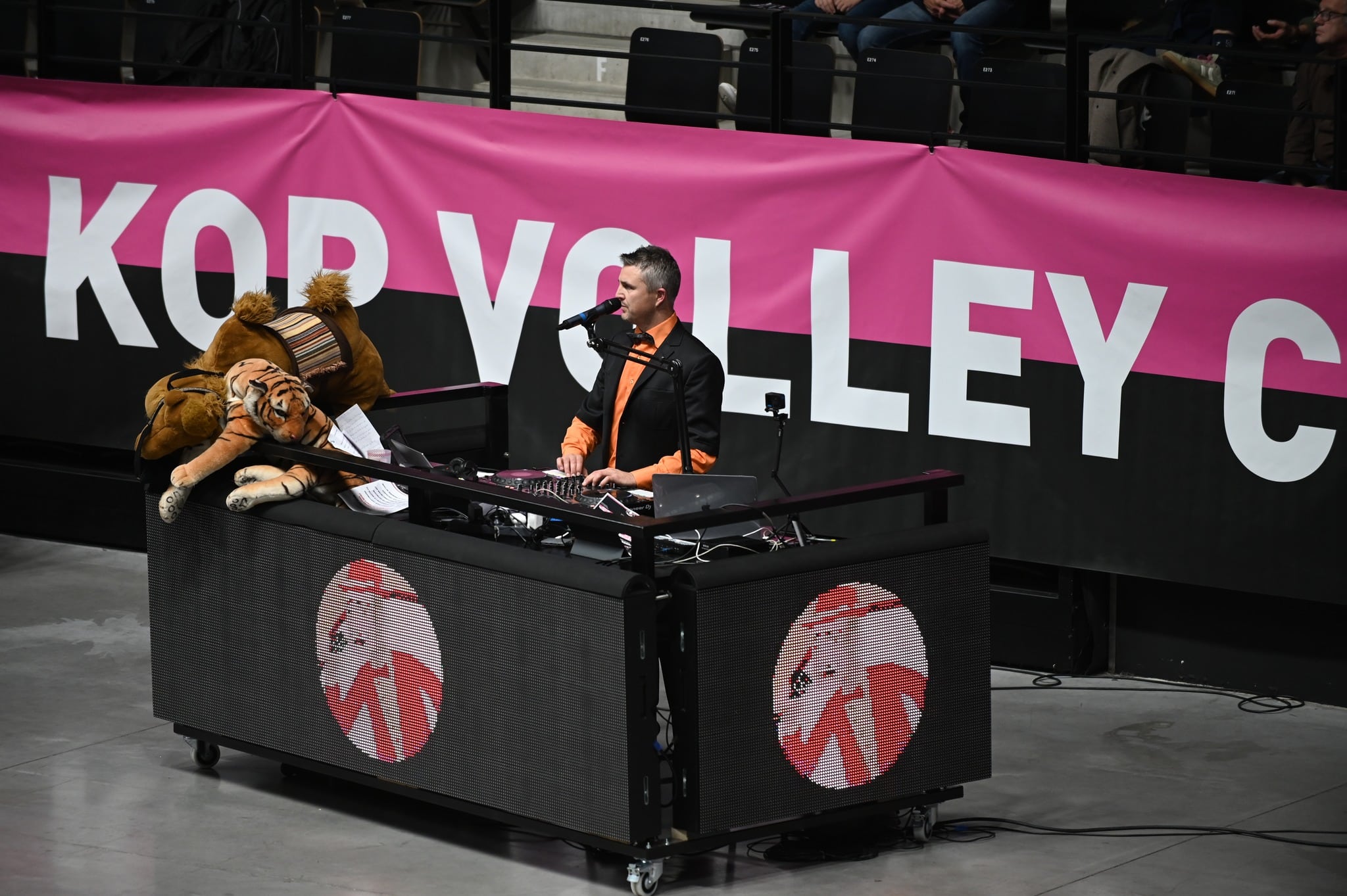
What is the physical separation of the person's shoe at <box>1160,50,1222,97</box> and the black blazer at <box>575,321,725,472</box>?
3060 millimetres

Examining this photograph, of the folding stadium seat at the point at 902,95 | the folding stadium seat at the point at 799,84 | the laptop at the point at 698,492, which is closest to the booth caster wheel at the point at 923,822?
the laptop at the point at 698,492

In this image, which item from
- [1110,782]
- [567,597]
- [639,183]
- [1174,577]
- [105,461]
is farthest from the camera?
[105,461]

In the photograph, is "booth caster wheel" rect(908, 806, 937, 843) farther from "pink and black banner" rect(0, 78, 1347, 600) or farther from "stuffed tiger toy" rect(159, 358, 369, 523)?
"stuffed tiger toy" rect(159, 358, 369, 523)

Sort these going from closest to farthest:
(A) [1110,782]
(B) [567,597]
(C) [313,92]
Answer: (B) [567,597], (A) [1110,782], (C) [313,92]

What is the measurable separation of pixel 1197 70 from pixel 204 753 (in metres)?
5.67

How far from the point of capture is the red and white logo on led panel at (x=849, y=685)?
20.7 feet

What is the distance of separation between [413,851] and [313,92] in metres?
4.77

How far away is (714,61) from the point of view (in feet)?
31.6

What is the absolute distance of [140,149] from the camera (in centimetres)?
1045

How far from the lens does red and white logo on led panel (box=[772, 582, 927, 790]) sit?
248 inches

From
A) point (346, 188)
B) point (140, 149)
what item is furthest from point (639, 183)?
point (140, 149)

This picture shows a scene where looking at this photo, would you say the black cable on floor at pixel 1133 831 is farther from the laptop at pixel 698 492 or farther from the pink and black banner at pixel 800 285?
the pink and black banner at pixel 800 285

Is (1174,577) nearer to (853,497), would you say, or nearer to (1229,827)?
(1229,827)

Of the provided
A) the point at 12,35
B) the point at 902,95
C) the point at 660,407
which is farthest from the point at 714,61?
the point at 12,35
